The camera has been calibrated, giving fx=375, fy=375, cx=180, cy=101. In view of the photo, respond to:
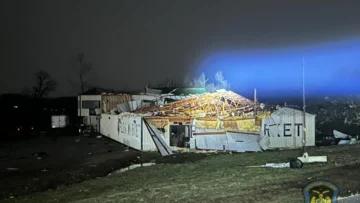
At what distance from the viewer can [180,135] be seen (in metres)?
24.4

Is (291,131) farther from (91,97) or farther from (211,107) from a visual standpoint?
(91,97)

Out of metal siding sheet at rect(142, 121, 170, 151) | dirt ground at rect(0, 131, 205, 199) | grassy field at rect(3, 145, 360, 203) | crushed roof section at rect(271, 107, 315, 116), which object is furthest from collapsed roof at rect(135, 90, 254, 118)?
grassy field at rect(3, 145, 360, 203)

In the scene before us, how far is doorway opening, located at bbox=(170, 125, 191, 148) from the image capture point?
2417 centimetres

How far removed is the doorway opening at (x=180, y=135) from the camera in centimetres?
2417

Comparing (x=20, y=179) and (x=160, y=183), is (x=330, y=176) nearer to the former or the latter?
(x=160, y=183)

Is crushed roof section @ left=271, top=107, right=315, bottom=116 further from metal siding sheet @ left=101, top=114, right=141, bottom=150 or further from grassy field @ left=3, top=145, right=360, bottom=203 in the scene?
grassy field @ left=3, top=145, right=360, bottom=203

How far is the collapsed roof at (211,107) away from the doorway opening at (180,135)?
98cm

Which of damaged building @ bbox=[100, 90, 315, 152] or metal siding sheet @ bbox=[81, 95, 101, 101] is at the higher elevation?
metal siding sheet @ bbox=[81, 95, 101, 101]

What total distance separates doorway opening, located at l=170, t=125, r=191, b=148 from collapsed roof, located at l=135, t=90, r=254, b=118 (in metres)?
0.98

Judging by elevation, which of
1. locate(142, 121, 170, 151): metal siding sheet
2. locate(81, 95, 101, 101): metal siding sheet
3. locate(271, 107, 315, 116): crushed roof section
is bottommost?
locate(142, 121, 170, 151): metal siding sheet

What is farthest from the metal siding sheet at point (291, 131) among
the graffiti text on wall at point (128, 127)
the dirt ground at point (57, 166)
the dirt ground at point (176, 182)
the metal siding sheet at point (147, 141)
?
the graffiti text on wall at point (128, 127)

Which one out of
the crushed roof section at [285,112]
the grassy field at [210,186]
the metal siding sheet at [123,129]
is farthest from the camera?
the metal siding sheet at [123,129]

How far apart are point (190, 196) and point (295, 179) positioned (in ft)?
10.5

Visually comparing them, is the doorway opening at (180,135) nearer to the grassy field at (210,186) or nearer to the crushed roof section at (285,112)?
the crushed roof section at (285,112)
